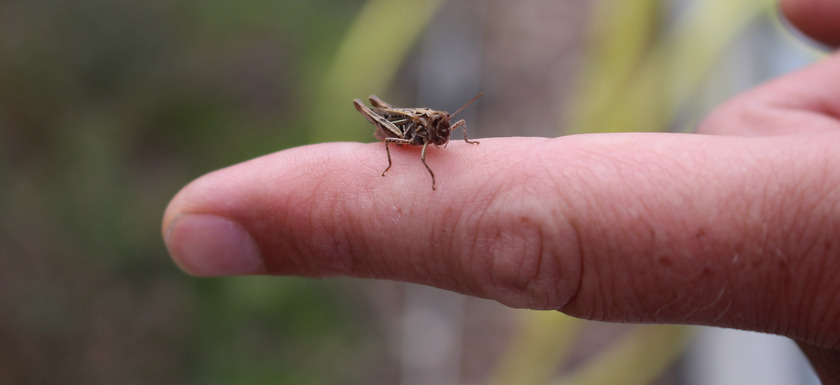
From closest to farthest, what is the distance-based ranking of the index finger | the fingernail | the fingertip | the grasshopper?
the index finger, the fingernail, the grasshopper, the fingertip

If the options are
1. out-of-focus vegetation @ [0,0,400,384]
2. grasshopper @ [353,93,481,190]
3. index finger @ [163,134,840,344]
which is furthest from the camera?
out-of-focus vegetation @ [0,0,400,384]

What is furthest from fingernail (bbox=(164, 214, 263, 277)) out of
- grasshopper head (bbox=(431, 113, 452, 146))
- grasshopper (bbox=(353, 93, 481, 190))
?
grasshopper head (bbox=(431, 113, 452, 146))

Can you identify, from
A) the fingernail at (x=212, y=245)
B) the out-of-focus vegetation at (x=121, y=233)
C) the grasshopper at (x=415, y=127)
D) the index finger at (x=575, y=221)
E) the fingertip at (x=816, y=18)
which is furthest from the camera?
the out-of-focus vegetation at (x=121, y=233)

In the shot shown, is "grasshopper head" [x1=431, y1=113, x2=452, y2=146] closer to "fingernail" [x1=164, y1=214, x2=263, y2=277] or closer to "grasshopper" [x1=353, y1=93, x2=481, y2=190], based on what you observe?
"grasshopper" [x1=353, y1=93, x2=481, y2=190]

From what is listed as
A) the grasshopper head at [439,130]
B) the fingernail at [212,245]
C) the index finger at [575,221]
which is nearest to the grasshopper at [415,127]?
the grasshopper head at [439,130]

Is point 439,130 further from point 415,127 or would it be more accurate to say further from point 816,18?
point 816,18

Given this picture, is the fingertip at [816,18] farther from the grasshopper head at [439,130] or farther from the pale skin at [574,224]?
the grasshopper head at [439,130]
